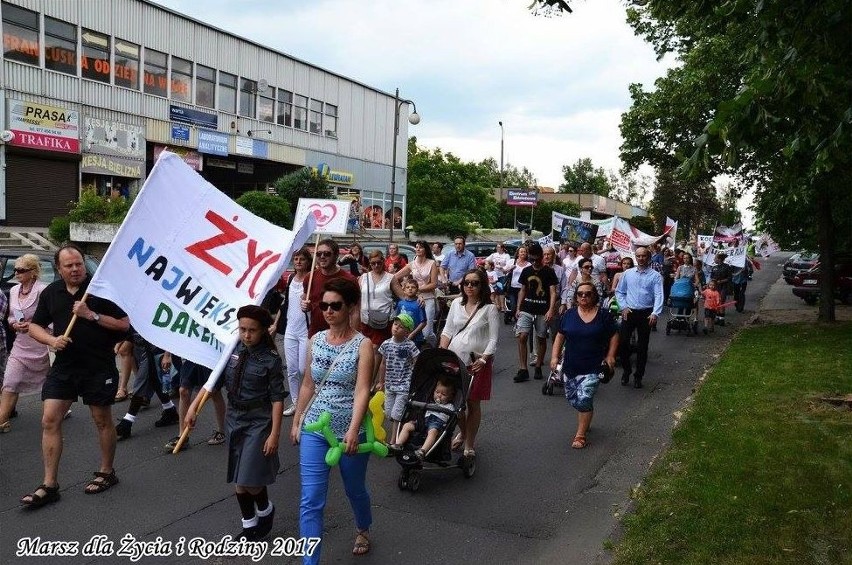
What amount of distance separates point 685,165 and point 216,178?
126ft

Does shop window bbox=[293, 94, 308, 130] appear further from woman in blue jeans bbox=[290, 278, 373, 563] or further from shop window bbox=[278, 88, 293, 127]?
woman in blue jeans bbox=[290, 278, 373, 563]

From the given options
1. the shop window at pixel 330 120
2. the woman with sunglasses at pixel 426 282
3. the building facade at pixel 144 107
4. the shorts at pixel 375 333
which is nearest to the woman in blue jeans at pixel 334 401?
the shorts at pixel 375 333

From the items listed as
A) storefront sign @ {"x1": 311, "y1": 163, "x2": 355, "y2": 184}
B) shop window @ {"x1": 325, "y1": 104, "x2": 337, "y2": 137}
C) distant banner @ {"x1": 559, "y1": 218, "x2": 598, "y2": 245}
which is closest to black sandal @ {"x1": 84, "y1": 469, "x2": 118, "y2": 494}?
distant banner @ {"x1": 559, "y1": 218, "x2": 598, "y2": 245}

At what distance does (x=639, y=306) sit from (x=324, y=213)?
4.57m

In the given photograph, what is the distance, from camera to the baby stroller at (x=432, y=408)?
6.14 metres

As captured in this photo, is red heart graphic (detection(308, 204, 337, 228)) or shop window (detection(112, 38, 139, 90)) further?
shop window (detection(112, 38, 139, 90))

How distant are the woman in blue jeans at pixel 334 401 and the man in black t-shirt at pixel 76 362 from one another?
1.97 metres

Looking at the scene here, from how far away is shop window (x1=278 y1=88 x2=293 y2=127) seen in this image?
42000mm

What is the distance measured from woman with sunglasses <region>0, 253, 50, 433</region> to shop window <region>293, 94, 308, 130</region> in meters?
36.9

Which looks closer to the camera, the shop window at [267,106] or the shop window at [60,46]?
the shop window at [60,46]

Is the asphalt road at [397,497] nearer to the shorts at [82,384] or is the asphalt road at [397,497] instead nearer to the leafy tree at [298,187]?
the shorts at [82,384]

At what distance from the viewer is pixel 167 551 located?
489cm

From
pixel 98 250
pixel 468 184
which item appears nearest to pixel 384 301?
pixel 98 250

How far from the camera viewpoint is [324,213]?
35.0 feet
